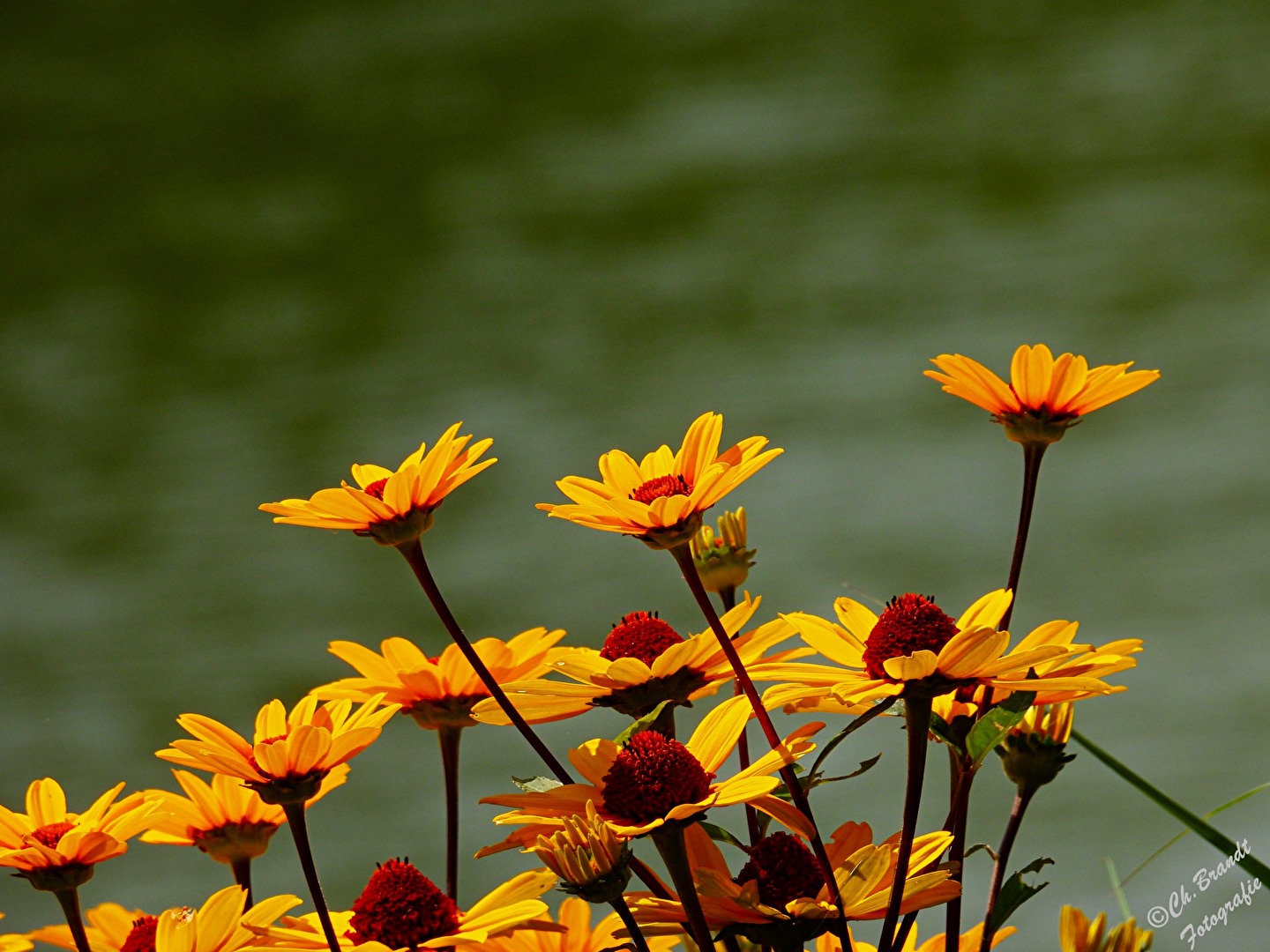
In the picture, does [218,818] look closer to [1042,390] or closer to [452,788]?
[452,788]

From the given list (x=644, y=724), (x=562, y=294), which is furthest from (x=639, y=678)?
(x=562, y=294)

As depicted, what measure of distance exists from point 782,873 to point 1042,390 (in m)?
0.10

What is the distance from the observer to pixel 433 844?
3.14 feet

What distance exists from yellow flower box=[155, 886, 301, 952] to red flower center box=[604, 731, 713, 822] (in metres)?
0.06

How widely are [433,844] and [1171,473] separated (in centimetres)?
70

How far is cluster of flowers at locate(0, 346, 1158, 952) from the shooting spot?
0.18 meters

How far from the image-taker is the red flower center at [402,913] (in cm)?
20

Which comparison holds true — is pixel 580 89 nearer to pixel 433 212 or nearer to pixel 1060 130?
pixel 433 212

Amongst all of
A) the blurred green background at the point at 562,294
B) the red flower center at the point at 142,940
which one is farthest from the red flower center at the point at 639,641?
the blurred green background at the point at 562,294

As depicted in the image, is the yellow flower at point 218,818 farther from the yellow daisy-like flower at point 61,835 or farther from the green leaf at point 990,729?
the green leaf at point 990,729

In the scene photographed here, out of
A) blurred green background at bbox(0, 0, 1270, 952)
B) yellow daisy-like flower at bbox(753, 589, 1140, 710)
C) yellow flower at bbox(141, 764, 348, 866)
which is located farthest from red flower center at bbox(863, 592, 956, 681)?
blurred green background at bbox(0, 0, 1270, 952)

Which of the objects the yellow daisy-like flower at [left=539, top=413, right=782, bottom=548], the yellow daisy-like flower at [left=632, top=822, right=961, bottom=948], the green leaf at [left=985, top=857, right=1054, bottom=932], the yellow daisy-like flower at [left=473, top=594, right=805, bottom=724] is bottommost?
the green leaf at [left=985, top=857, right=1054, bottom=932]

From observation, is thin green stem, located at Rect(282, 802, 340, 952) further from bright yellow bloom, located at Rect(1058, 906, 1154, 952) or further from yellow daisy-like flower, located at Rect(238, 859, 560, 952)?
bright yellow bloom, located at Rect(1058, 906, 1154, 952)

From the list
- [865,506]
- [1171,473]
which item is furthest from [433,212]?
[1171,473]
